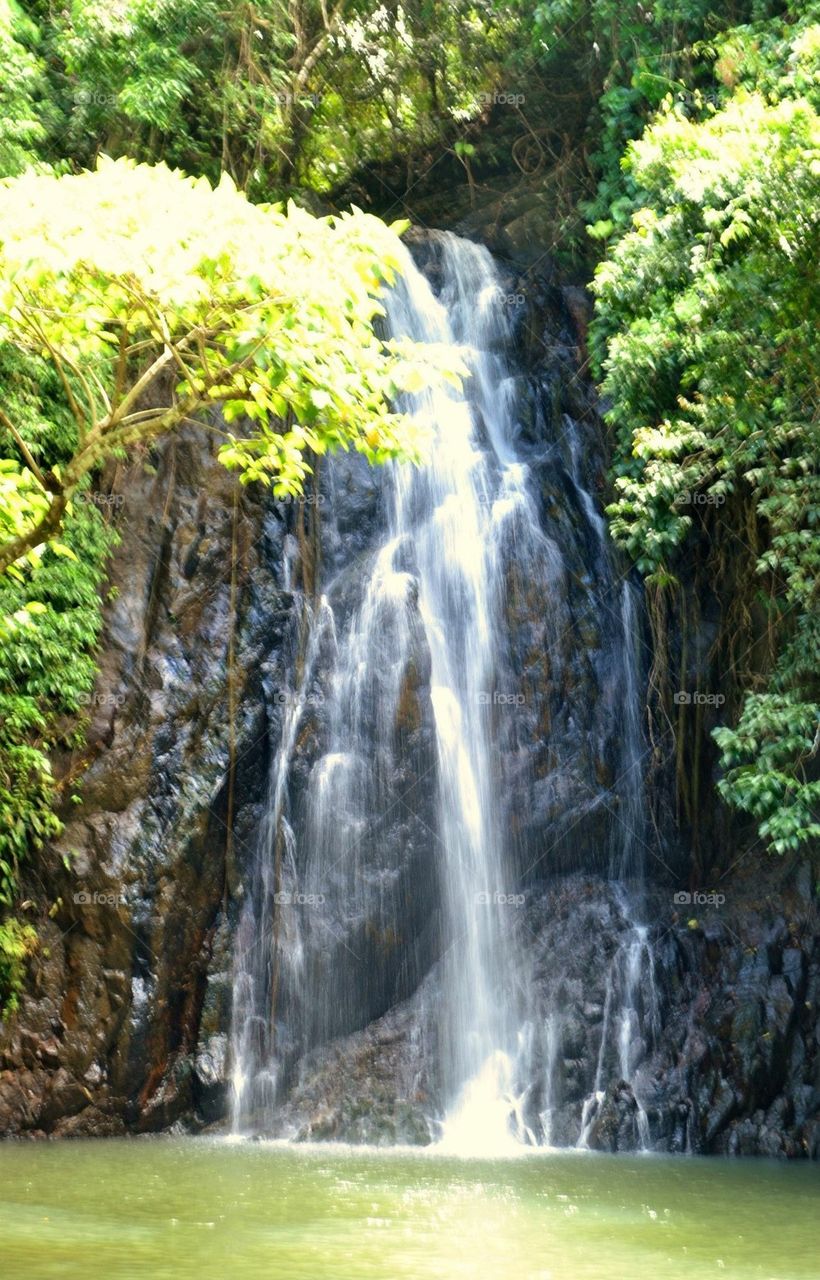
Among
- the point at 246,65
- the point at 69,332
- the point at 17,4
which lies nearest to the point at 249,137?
the point at 246,65

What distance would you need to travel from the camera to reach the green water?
635cm

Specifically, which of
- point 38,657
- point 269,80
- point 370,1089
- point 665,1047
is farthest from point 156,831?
point 269,80

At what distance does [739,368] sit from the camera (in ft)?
37.4

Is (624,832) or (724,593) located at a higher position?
(724,593)

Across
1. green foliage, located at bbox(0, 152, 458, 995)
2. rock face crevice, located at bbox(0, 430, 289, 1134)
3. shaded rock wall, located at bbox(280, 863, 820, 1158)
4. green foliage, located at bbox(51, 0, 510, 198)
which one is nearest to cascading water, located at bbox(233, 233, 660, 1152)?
shaded rock wall, located at bbox(280, 863, 820, 1158)

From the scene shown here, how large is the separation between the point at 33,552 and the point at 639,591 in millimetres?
8499

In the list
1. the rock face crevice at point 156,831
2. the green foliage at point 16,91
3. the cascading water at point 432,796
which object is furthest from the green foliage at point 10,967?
the green foliage at point 16,91

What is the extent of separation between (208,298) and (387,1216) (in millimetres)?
4911

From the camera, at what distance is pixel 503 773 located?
14.1 m

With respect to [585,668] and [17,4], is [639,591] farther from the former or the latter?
[17,4]

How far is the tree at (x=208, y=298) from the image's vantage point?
21.7 feet

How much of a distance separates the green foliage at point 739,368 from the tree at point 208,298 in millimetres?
4218

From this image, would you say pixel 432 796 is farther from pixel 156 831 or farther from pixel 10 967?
pixel 10 967

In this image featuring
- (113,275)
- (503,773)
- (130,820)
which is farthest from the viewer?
(503,773)
